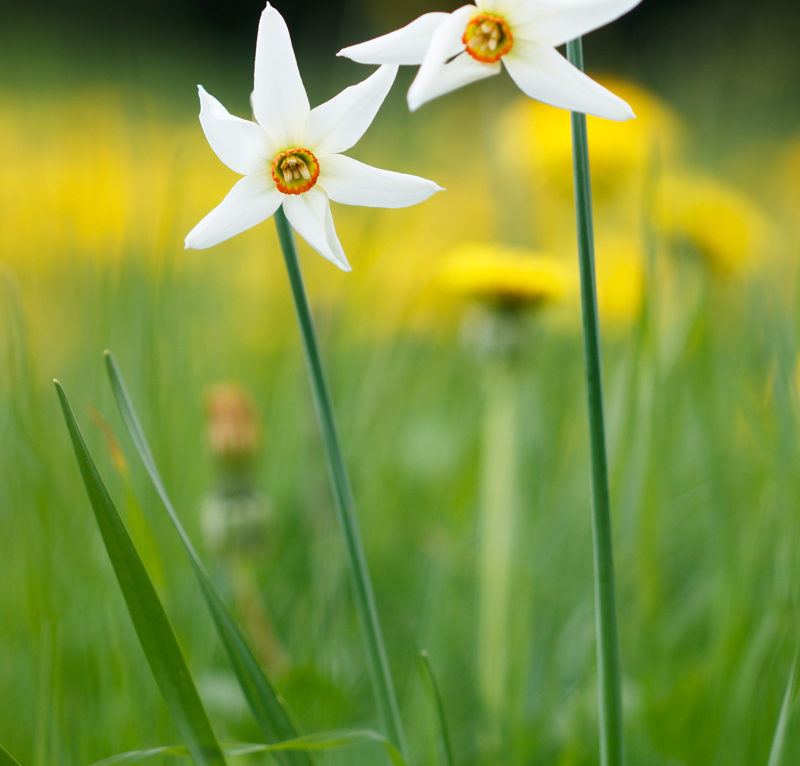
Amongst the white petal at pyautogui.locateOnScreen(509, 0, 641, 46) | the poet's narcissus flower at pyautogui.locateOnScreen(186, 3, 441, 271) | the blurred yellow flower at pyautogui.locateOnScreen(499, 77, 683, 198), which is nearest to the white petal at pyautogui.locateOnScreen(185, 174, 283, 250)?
the poet's narcissus flower at pyautogui.locateOnScreen(186, 3, 441, 271)

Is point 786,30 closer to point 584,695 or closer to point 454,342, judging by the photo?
point 454,342

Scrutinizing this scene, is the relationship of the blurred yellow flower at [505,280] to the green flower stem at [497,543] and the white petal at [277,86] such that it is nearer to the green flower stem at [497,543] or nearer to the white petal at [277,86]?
the green flower stem at [497,543]

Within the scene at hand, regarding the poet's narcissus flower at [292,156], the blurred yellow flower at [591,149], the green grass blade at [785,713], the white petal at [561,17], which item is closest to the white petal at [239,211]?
the poet's narcissus flower at [292,156]

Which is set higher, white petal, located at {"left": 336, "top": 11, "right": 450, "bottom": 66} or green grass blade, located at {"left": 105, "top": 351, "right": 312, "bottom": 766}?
white petal, located at {"left": 336, "top": 11, "right": 450, "bottom": 66}

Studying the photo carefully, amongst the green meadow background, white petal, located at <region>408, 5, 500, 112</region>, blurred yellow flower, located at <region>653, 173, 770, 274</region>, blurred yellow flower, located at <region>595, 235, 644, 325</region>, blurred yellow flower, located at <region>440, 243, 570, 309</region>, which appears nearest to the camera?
white petal, located at <region>408, 5, 500, 112</region>

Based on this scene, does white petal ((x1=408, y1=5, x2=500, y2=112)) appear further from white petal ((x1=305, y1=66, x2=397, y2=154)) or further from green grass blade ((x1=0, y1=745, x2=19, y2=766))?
green grass blade ((x1=0, y1=745, x2=19, y2=766))

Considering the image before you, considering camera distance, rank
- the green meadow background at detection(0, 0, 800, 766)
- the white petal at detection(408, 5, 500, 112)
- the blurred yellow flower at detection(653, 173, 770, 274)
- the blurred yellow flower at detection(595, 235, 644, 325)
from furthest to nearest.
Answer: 1. the blurred yellow flower at detection(595, 235, 644, 325)
2. the blurred yellow flower at detection(653, 173, 770, 274)
3. the green meadow background at detection(0, 0, 800, 766)
4. the white petal at detection(408, 5, 500, 112)
